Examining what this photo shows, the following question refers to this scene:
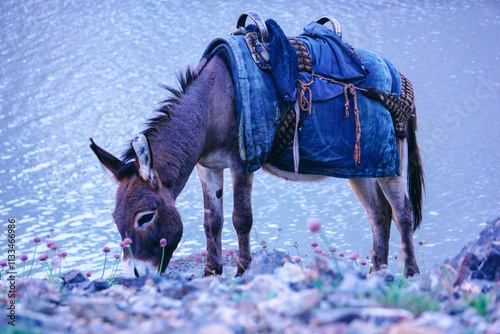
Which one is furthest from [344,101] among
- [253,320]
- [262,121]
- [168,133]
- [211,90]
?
[253,320]

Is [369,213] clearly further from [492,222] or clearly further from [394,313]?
[394,313]

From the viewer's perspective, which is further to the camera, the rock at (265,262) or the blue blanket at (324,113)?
the blue blanket at (324,113)

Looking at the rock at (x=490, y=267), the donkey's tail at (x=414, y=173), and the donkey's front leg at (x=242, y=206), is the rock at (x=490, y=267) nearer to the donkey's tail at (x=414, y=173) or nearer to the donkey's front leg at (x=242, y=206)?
the donkey's front leg at (x=242, y=206)

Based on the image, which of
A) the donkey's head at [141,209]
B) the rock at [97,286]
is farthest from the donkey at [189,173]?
the rock at [97,286]

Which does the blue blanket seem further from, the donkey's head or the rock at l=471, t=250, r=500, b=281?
the rock at l=471, t=250, r=500, b=281

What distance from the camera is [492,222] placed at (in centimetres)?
240

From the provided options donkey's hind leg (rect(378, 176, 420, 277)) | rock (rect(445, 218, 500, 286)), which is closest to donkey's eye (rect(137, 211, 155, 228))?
rock (rect(445, 218, 500, 286))

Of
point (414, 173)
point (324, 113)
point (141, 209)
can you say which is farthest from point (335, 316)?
point (414, 173)

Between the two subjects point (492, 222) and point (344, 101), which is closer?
point (492, 222)

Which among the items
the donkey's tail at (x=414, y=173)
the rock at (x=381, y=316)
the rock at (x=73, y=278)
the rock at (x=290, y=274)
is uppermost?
the donkey's tail at (x=414, y=173)

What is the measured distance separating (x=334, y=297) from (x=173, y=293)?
0.67m

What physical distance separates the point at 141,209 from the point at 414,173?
102 inches

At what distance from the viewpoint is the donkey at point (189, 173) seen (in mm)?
2822

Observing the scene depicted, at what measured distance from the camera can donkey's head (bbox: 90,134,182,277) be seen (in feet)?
9.18
